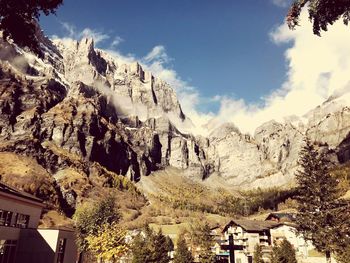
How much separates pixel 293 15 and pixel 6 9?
1276cm

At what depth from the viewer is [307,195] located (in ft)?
163

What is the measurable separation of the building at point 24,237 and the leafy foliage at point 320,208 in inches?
1274

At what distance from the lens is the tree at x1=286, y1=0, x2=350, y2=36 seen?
14406 mm

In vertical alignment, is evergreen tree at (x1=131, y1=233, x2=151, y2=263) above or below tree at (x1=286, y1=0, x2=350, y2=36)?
below

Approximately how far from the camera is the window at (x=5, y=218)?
123 feet

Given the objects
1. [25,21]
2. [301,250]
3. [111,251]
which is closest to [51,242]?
[111,251]

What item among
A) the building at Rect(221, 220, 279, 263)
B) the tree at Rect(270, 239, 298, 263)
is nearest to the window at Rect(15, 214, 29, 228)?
the tree at Rect(270, 239, 298, 263)

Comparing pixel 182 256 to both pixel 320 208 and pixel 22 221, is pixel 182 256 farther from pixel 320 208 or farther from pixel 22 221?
pixel 22 221

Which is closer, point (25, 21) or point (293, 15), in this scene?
point (293, 15)

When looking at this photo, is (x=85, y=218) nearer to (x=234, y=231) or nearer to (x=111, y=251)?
(x=111, y=251)

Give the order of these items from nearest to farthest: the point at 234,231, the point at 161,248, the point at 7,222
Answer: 1. the point at 7,222
2. the point at 161,248
3. the point at 234,231

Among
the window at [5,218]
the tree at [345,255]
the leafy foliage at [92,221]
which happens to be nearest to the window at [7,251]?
the window at [5,218]

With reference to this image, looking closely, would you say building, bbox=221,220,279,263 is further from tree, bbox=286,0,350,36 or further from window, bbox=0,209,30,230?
tree, bbox=286,0,350,36

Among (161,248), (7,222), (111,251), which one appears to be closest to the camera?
(7,222)
